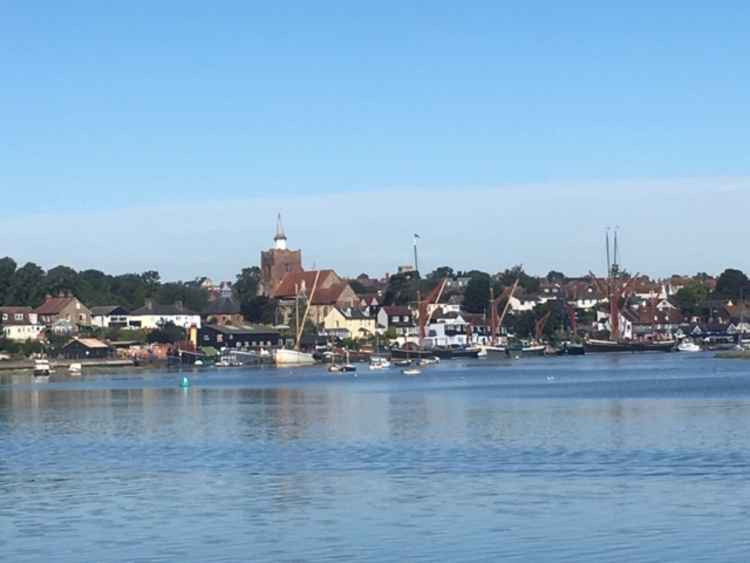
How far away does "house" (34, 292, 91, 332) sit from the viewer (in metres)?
171

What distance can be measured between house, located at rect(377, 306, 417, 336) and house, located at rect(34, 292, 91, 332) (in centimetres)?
3594

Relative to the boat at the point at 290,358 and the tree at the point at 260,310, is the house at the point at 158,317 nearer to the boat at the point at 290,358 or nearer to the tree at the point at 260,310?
the tree at the point at 260,310

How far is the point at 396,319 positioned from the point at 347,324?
10607mm

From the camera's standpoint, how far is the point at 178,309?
181 metres

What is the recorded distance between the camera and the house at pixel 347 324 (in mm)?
181125

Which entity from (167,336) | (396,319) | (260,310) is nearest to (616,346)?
(396,319)

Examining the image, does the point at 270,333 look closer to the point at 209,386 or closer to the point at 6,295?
the point at 6,295

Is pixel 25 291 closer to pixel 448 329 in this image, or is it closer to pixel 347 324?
pixel 347 324

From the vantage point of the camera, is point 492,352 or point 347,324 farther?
point 347,324

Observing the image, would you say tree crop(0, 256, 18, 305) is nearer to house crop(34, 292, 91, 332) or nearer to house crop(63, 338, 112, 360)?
house crop(34, 292, 91, 332)

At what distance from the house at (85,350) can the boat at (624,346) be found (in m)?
48.4

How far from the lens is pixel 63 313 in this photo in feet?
563

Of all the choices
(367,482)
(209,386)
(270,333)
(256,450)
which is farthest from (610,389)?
(270,333)

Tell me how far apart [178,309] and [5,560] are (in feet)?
523
